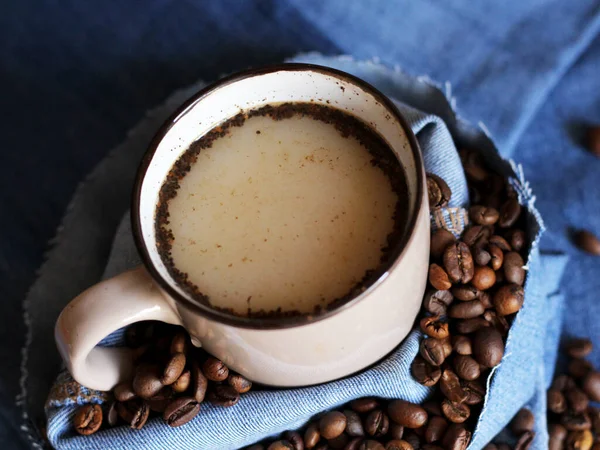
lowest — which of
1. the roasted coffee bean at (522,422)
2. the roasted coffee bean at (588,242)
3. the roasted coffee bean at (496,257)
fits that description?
the roasted coffee bean at (522,422)

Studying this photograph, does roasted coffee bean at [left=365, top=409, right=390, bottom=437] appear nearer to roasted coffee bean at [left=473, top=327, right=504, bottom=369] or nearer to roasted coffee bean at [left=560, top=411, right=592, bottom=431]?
roasted coffee bean at [left=473, top=327, right=504, bottom=369]

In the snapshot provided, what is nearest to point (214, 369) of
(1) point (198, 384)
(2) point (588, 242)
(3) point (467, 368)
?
(1) point (198, 384)

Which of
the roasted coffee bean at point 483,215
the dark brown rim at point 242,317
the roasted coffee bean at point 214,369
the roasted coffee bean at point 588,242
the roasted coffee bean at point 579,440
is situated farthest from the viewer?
the roasted coffee bean at point 588,242

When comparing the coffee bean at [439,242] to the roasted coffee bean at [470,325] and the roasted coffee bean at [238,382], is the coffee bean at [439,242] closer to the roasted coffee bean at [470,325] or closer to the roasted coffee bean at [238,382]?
the roasted coffee bean at [470,325]

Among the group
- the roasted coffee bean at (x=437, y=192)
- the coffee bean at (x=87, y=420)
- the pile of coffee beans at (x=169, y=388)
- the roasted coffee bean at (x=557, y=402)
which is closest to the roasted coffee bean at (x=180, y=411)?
the pile of coffee beans at (x=169, y=388)

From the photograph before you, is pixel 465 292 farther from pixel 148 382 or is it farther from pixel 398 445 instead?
pixel 148 382
